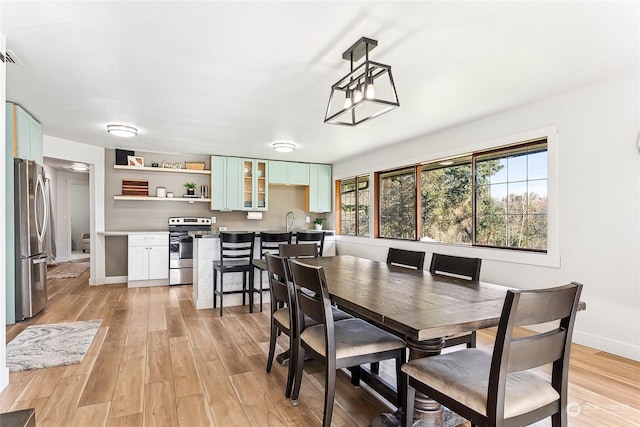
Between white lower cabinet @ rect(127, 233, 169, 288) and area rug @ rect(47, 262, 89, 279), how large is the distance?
1871mm

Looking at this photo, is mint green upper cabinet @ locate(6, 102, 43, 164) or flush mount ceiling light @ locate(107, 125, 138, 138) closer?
mint green upper cabinet @ locate(6, 102, 43, 164)

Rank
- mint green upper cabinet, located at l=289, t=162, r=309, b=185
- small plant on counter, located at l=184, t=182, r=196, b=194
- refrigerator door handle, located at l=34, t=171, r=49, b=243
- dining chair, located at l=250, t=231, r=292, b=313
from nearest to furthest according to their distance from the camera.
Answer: refrigerator door handle, located at l=34, t=171, r=49, b=243, dining chair, located at l=250, t=231, r=292, b=313, small plant on counter, located at l=184, t=182, r=196, b=194, mint green upper cabinet, located at l=289, t=162, r=309, b=185

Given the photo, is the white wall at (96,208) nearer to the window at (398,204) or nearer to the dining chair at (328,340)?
the window at (398,204)

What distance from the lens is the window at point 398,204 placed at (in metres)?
5.35

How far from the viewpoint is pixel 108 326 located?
371 cm

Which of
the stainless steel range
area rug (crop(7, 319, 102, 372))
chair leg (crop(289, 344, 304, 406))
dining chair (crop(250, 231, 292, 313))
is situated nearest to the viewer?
chair leg (crop(289, 344, 304, 406))

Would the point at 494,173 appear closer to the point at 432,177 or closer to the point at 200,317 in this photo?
the point at 432,177

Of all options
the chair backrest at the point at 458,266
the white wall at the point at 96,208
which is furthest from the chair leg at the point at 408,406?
the white wall at the point at 96,208

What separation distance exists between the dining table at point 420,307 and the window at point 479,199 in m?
1.89

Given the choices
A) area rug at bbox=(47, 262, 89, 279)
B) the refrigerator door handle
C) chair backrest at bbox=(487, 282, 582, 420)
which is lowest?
area rug at bbox=(47, 262, 89, 279)

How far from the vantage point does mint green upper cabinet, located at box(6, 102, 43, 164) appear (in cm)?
359

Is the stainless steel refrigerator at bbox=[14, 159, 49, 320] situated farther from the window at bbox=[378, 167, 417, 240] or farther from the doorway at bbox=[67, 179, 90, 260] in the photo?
the doorway at bbox=[67, 179, 90, 260]

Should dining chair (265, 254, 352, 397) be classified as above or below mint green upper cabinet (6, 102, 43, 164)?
below

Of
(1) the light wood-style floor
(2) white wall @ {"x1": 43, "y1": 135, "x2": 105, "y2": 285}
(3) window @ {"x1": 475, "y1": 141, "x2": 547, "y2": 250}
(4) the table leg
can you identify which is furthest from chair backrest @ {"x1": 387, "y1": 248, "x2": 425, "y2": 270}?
(2) white wall @ {"x1": 43, "y1": 135, "x2": 105, "y2": 285}
